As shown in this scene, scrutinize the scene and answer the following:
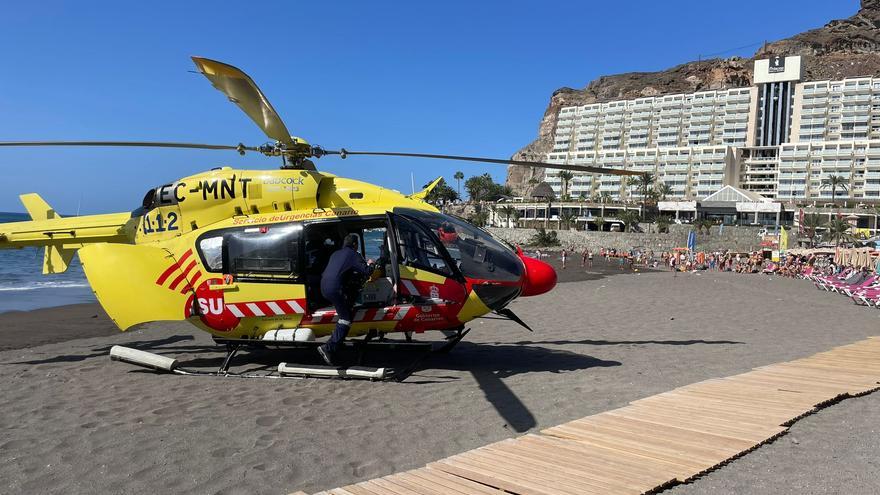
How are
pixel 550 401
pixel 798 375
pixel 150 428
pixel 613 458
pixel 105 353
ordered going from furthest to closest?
pixel 105 353, pixel 798 375, pixel 550 401, pixel 150 428, pixel 613 458

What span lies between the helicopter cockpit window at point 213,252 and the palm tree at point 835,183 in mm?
117446

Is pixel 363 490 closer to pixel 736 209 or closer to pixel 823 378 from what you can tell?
pixel 823 378

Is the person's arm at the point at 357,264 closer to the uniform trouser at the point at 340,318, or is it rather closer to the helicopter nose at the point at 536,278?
the uniform trouser at the point at 340,318

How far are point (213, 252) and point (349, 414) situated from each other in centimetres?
360

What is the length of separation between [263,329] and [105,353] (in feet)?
12.4

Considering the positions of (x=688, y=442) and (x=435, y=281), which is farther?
(x=435, y=281)

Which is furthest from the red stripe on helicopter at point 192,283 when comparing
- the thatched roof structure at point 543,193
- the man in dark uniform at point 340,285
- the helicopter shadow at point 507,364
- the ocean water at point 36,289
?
the thatched roof structure at point 543,193

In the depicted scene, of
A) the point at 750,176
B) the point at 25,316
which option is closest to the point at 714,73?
the point at 750,176

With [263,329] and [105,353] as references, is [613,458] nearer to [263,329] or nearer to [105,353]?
[263,329]

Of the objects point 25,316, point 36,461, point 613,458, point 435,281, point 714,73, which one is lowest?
point 25,316

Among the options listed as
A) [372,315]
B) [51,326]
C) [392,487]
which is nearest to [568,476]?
[392,487]

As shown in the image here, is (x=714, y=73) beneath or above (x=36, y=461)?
above

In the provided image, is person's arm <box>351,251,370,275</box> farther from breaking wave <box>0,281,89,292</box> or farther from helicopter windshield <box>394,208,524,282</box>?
breaking wave <box>0,281,89,292</box>

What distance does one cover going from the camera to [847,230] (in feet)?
250
